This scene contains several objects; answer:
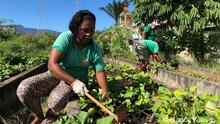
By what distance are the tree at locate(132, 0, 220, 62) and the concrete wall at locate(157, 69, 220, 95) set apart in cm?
459

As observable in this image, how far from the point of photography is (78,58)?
4320mm

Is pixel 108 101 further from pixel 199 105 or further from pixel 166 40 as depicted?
pixel 166 40

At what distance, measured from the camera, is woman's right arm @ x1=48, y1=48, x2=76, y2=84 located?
13.0ft

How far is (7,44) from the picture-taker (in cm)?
2834

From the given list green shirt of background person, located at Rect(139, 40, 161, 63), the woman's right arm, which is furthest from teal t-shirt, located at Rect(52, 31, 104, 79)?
green shirt of background person, located at Rect(139, 40, 161, 63)

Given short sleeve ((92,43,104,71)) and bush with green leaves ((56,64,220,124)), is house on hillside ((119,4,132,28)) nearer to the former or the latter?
short sleeve ((92,43,104,71))

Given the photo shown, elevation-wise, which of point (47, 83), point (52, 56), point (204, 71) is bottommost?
point (204, 71)

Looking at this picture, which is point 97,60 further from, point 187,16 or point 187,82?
point 187,16

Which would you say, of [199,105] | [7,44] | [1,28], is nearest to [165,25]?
[1,28]

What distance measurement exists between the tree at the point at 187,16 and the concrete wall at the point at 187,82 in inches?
181

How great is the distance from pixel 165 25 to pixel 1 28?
7784 millimetres

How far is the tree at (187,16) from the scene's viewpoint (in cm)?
1301

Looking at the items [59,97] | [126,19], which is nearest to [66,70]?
[59,97]

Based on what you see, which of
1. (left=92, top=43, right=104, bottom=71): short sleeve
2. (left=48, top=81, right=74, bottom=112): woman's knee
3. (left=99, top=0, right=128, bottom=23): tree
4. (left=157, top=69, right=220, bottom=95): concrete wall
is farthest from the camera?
(left=99, top=0, right=128, bottom=23): tree
